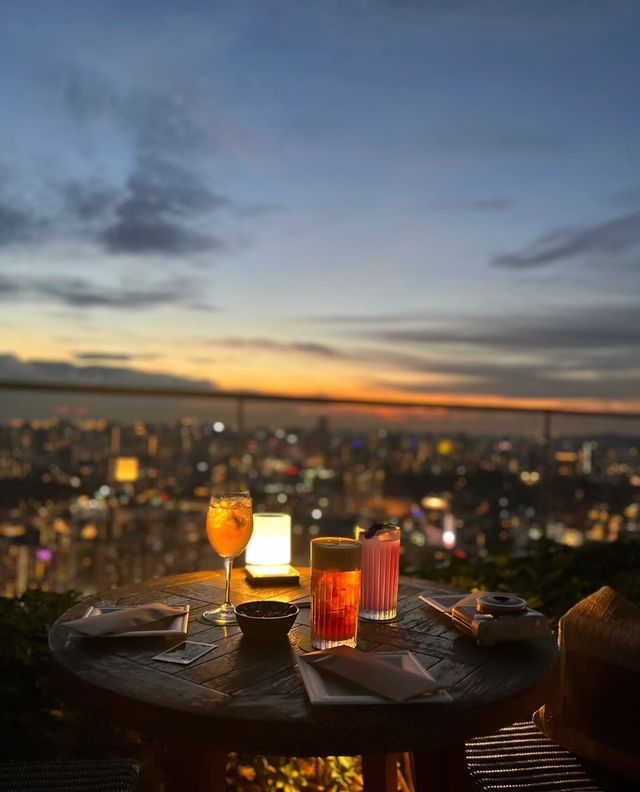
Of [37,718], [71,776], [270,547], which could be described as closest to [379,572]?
[270,547]

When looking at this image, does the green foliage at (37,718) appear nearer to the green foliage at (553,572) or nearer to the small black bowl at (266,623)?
the small black bowl at (266,623)

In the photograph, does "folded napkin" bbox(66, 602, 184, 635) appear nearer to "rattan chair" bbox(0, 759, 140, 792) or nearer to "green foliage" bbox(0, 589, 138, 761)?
"rattan chair" bbox(0, 759, 140, 792)

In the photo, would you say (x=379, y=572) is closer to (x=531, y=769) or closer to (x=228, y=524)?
(x=228, y=524)

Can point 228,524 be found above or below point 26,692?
above

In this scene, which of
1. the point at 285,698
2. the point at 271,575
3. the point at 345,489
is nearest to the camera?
the point at 285,698

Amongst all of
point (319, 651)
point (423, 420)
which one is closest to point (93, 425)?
point (423, 420)

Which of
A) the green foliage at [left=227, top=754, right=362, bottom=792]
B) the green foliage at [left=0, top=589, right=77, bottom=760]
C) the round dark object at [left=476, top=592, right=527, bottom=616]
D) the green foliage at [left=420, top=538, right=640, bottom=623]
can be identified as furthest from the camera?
the green foliage at [left=420, top=538, right=640, bottom=623]

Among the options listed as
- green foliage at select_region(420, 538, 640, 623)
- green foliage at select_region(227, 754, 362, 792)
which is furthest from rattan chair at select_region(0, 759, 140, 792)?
green foliage at select_region(420, 538, 640, 623)
